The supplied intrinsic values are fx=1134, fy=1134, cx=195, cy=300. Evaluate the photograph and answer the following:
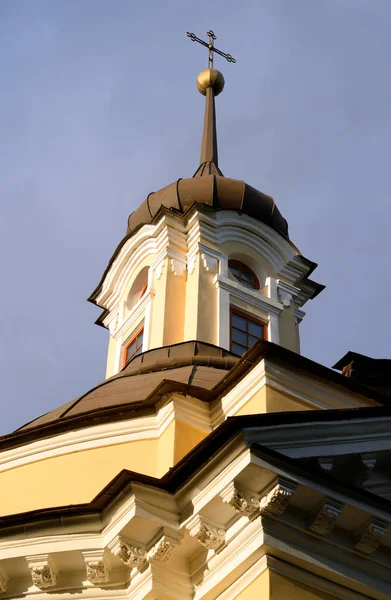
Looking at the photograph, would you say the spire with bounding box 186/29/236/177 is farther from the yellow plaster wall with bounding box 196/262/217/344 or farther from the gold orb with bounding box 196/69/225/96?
the yellow plaster wall with bounding box 196/262/217/344

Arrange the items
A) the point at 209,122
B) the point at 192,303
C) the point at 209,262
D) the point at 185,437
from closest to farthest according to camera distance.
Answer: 1. the point at 185,437
2. the point at 192,303
3. the point at 209,262
4. the point at 209,122

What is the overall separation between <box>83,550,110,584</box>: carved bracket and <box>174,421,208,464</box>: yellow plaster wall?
2.09 metres

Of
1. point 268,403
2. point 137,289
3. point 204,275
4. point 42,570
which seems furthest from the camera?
point 137,289

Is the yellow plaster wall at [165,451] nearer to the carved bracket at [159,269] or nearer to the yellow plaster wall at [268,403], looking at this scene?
the yellow plaster wall at [268,403]

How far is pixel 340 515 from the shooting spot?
918cm

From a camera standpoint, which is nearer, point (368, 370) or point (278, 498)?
point (278, 498)

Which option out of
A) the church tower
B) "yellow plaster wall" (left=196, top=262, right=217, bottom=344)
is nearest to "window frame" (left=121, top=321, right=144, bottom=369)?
"yellow plaster wall" (left=196, top=262, right=217, bottom=344)

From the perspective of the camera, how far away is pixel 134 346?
66.6 ft

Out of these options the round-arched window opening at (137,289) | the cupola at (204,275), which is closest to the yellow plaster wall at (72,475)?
the cupola at (204,275)

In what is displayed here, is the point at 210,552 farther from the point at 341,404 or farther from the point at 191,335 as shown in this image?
the point at 191,335

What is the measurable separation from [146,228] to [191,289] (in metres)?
2.16

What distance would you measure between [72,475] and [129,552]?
11.0 feet

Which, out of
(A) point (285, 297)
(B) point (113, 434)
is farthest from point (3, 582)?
(A) point (285, 297)

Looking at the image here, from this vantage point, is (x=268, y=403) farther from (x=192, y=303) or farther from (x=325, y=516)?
(x=192, y=303)
